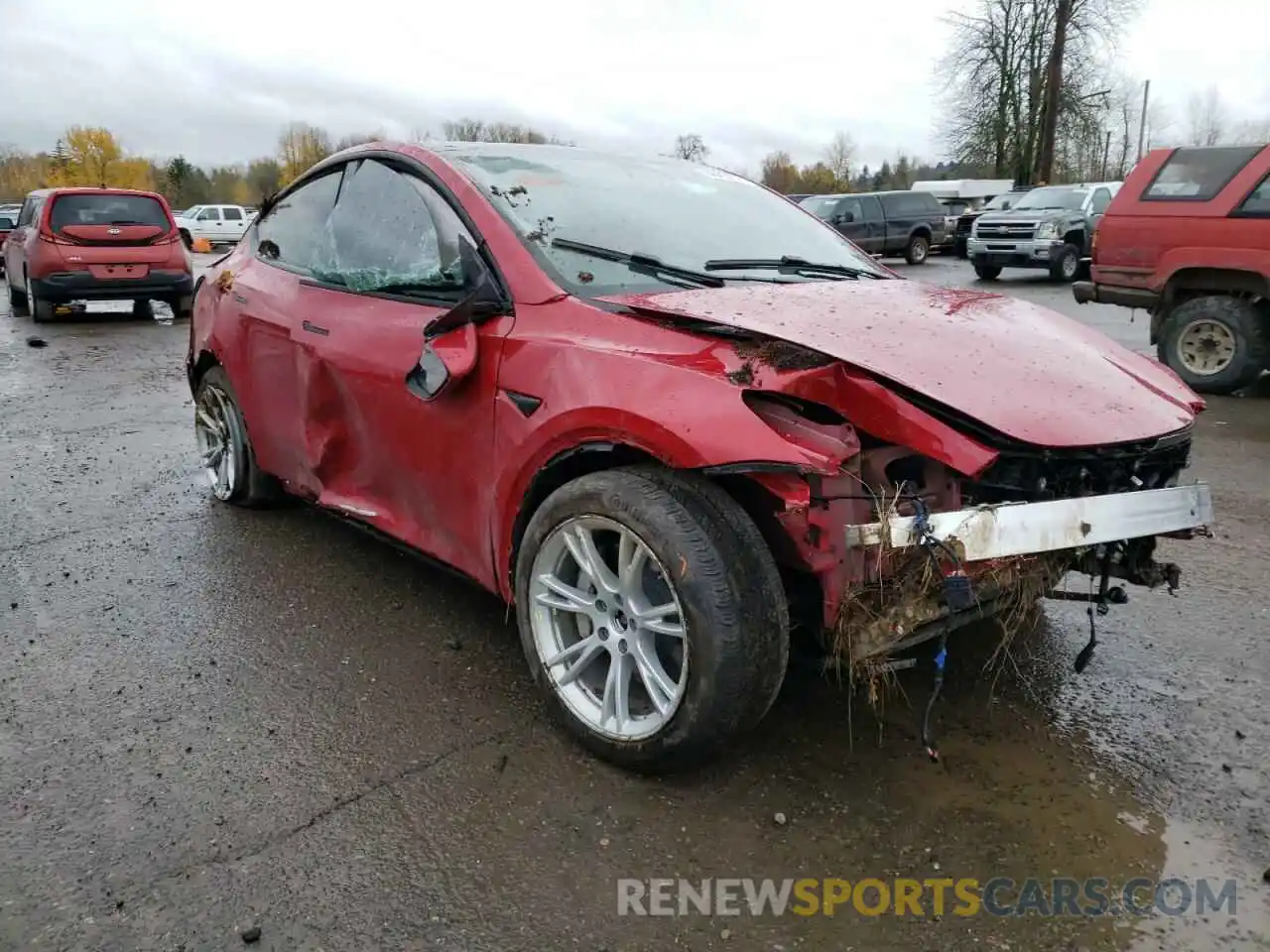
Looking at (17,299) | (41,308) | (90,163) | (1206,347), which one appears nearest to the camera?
(1206,347)

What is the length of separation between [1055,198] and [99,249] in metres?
17.2

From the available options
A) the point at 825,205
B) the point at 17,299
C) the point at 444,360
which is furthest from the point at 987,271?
the point at 444,360

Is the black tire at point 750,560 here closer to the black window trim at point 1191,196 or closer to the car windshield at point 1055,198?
the black window trim at point 1191,196

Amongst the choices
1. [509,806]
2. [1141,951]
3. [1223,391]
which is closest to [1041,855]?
[1141,951]

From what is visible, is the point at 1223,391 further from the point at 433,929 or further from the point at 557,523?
the point at 433,929

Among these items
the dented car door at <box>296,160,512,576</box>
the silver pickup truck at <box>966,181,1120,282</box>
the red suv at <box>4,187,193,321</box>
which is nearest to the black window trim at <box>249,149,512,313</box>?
the dented car door at <box>296,160,512,576</box>

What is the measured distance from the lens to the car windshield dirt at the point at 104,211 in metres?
12.9

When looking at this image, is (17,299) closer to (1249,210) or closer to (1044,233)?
(1249,210)

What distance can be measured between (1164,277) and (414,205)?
7.19m

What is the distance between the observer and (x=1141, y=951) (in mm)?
2090

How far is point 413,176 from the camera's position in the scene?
11.6ft

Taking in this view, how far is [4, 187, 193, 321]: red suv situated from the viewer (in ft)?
42.4

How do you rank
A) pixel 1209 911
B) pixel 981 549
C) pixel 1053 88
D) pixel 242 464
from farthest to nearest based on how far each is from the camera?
pixel 1053 88 → pixel 242 464 → pixel 981 549 → pixel 1209 911

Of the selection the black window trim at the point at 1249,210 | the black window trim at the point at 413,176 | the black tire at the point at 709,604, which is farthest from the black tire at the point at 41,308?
the black window trim at the point at 1249,210
